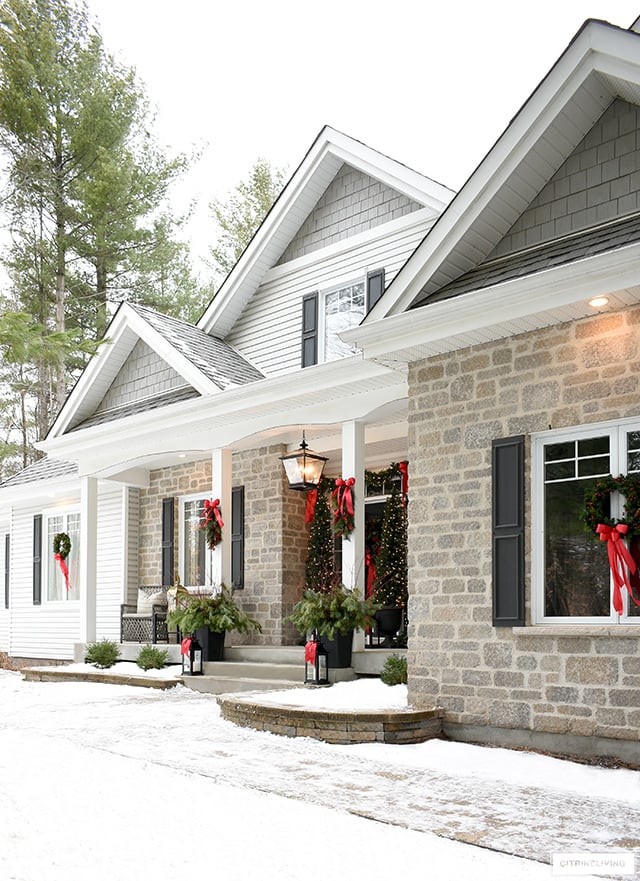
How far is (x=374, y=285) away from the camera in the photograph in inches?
503

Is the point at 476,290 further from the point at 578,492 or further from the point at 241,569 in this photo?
the point at 241,569

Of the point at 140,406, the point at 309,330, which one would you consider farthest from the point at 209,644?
the point at 309,330

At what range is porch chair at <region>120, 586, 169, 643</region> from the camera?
14.1m

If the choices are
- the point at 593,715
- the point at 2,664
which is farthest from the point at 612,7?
the point at 593,715

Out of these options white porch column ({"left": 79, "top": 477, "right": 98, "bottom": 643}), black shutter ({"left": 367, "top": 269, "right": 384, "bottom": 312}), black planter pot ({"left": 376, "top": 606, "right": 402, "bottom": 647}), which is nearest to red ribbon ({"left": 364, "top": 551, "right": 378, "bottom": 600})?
black planter pot ({"left": 376, "top": 606, "right": 402, "bottom": 647})

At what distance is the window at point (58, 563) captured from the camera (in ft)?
57.6

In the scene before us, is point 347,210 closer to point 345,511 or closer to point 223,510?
point 223,510

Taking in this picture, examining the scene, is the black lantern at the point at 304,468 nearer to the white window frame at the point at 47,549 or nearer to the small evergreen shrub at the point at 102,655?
the small evergreen shrub at the point at 102,655

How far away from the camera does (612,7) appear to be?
95.2 feet

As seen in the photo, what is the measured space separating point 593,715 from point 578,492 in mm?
1652

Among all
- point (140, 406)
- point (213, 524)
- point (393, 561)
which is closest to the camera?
point (213, 524)

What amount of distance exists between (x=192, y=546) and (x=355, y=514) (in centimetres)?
510

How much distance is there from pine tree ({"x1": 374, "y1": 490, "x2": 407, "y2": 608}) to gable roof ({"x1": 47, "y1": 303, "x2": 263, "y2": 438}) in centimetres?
276

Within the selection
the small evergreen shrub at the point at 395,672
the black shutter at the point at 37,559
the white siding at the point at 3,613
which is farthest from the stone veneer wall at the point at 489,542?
the white siding at the point at 3,613
